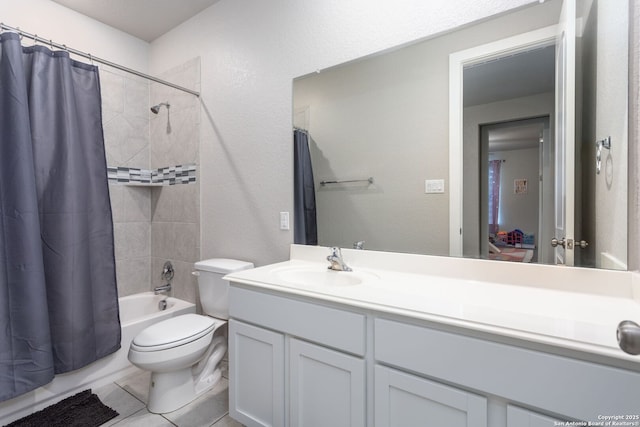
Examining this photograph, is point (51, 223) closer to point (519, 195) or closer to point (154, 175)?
point (154, 175)

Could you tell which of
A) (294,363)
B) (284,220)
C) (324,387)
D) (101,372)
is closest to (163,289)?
(101,372)

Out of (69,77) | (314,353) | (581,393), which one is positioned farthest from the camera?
(69,77)

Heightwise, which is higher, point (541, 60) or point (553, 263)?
point (541, 60)

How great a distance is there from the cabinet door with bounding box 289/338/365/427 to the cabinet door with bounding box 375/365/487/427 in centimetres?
7

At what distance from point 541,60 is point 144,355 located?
2194 mm

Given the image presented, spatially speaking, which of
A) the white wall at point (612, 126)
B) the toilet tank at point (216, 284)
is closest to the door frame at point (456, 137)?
the white wall at point (612, 126)

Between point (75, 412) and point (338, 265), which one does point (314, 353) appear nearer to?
→ point (338, 265)

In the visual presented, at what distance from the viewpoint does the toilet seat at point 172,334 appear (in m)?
1.50

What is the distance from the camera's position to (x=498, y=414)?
2.55ft

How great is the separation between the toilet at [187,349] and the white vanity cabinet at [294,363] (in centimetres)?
37

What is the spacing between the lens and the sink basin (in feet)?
4.48

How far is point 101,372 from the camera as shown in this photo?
1864 mm

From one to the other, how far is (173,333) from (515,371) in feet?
5.10

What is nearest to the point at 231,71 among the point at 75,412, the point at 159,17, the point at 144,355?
the point at 159,17
